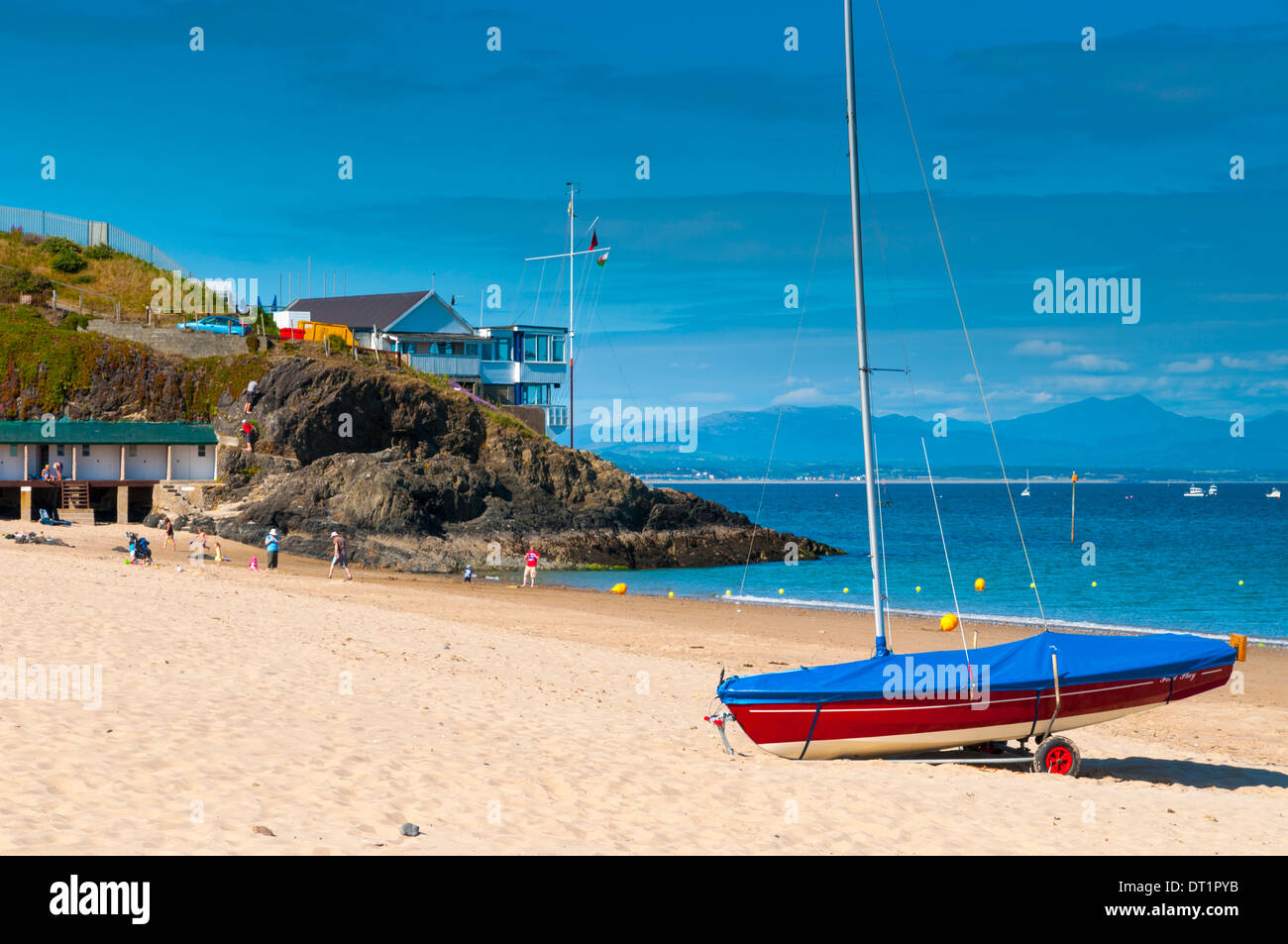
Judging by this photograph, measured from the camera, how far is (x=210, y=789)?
8.91 metres

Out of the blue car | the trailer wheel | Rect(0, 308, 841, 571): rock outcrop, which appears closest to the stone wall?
the blue car

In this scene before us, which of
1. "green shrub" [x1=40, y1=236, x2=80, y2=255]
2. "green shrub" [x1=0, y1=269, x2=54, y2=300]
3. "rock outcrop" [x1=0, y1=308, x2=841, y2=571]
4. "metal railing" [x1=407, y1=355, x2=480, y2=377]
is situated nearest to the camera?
"rock outcrop" [x1=0, y1=308, x2=841, y2=571]

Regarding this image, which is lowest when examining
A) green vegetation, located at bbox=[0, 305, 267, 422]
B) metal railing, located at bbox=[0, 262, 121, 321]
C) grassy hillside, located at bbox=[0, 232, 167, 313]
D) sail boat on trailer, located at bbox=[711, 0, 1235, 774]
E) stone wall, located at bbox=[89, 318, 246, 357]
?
sail boat on trailer, located at bbox=[711, 0, 1235, 774]

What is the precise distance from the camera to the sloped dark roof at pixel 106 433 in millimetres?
48188

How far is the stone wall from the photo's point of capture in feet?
190

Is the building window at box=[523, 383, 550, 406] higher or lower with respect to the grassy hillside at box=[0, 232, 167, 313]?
lower

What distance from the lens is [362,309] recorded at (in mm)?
74188

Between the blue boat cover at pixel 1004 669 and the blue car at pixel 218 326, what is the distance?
5305 cm

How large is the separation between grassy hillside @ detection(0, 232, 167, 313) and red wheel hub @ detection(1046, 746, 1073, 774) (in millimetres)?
64595

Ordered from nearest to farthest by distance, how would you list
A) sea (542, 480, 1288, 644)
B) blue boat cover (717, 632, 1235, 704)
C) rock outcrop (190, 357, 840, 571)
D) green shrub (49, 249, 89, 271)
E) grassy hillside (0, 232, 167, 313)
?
blue boat cover (717, 632, 1235, 704) → sea (542, 480, 1288, 644) → rock outcrop (190, 357, 840, 571) → grassy hillside (0, 232, 167, 313) → green shrub (49, 249, 89, 271)

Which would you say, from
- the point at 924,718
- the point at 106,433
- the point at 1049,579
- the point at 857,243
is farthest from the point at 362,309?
the point at 924,718

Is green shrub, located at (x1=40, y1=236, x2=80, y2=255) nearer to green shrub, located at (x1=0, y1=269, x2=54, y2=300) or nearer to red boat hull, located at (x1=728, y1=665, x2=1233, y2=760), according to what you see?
green shrub, located at (x1=0, y1=269, x2=54, y2=300)

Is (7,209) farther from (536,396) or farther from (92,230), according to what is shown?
(536,396)
